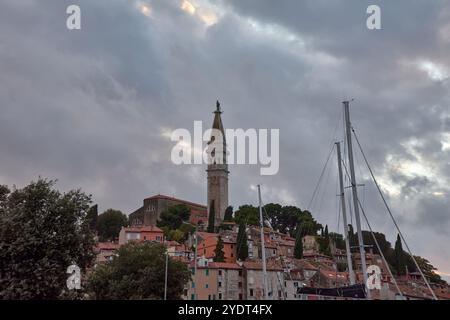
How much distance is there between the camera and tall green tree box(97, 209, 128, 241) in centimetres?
11419

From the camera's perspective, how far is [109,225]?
116 metres

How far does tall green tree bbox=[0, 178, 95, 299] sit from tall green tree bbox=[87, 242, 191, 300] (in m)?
16.4

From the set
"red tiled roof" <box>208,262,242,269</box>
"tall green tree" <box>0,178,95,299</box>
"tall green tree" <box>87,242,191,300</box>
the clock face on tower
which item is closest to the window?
"red tiled roof" <box>208,262,242,269</box>

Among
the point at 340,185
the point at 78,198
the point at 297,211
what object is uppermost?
the point at 297,211

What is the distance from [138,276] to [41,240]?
23.1m

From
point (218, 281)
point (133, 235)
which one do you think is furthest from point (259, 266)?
point (133, 235)

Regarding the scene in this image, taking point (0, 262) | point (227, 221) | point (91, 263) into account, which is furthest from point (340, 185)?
point (227, 221)

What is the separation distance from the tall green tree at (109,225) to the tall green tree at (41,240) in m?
84.3

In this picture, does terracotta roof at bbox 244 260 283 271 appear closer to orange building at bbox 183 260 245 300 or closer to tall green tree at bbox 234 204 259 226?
orange building at bbox 183 260 245 300

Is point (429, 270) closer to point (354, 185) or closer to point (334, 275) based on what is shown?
point (334, 275)

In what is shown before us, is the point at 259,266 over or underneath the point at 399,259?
underneath
